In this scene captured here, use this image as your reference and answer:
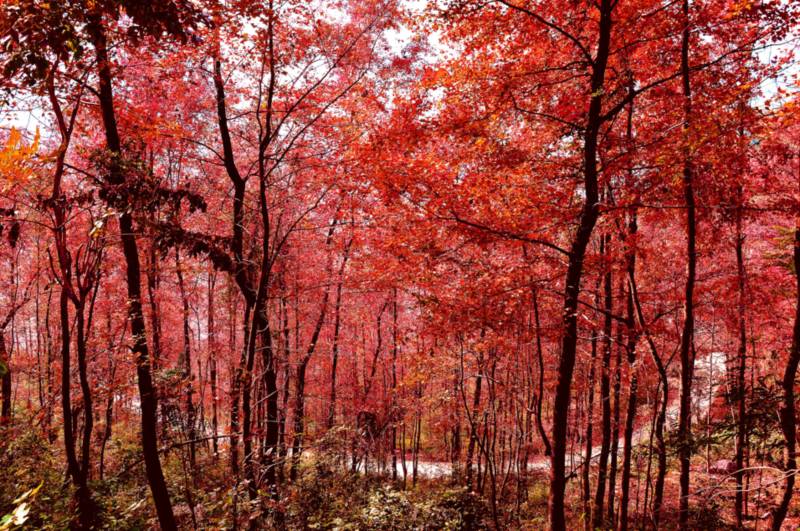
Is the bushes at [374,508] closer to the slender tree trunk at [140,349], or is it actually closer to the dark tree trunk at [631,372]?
the slender tree trunk at [140,349]

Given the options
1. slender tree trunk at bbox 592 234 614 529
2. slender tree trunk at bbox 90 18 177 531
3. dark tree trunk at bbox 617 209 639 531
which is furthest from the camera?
slender tree trunk at bbox 592 234 614 529

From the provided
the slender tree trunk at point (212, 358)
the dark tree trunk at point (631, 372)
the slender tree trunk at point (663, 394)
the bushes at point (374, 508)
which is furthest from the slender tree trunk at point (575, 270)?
the slender tree trunk at point (212, 358)

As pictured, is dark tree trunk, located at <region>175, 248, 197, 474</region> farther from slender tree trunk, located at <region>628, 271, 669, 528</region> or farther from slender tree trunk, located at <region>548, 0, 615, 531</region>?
slender tree trunk, located at <region>628, 271, 669, 528</region>

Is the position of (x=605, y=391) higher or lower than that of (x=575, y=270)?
lower

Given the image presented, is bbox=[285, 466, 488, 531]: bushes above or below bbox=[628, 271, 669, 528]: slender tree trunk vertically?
below

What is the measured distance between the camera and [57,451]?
1084cm

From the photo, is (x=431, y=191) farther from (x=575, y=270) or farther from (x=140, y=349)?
(x=140, y=349)

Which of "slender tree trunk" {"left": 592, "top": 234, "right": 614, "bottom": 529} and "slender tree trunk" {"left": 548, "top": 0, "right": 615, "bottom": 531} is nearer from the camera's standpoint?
"slender tree trunk" {"left": 548, "top": 0, "right": 615, "bottom": 531}

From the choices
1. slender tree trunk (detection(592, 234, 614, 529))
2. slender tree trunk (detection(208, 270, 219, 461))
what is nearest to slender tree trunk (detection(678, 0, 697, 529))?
slender tree trunk (detection(592, 234, 614, 529))

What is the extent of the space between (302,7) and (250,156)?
7.13 metres

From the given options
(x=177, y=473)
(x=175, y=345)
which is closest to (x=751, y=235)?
(x=177, y=473)

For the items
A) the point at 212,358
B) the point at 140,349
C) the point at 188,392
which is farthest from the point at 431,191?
the point at 212,358

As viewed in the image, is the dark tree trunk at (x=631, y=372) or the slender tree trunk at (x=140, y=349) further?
the dark tree trunk at (x=631, y=372)

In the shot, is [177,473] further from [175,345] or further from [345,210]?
[345,210]
